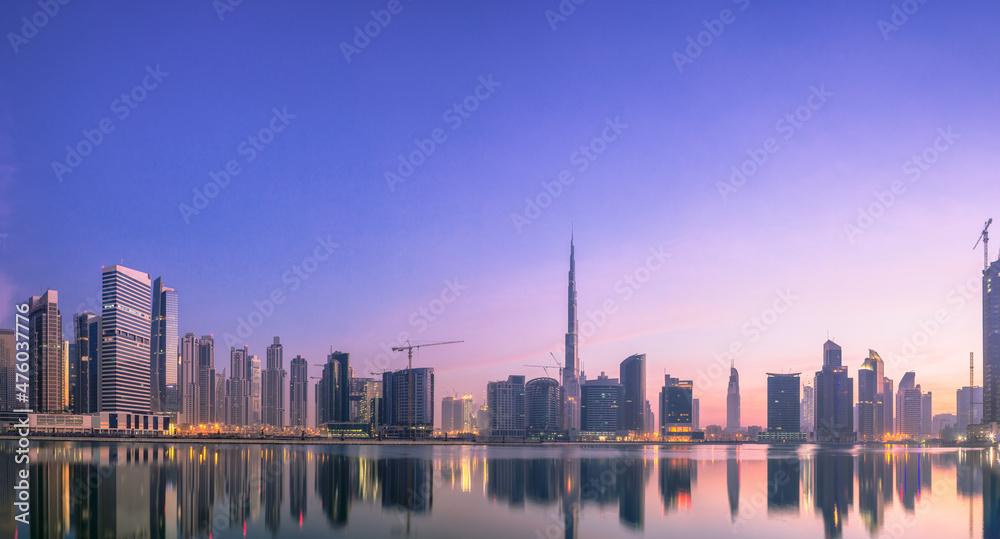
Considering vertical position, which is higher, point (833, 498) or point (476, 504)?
point (476, 504)

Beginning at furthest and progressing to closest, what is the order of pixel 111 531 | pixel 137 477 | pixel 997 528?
pixel 137 477, pixel 997 528, pixel 111 531

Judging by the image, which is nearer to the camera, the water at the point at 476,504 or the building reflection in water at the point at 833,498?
the water at the point at 476,504

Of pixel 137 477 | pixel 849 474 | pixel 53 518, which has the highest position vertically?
pixel 53 518

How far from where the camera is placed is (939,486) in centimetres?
6794

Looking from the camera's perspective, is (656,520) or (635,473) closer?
(656,520)

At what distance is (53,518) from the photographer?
3772 centimetres

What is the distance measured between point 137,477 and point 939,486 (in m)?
73.4

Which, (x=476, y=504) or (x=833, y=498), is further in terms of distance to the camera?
(x=833, y=498)

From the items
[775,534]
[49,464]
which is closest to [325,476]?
[49,464]

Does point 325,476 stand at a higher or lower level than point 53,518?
lower

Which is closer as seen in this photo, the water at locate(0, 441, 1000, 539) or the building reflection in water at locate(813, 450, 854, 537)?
the water at locate(0, 441, 1000, 539)

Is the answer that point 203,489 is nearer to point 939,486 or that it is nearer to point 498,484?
point 498,484

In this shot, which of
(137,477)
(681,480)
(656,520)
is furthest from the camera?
(681,480)

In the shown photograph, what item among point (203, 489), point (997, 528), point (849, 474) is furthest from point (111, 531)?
point (849, 474)
